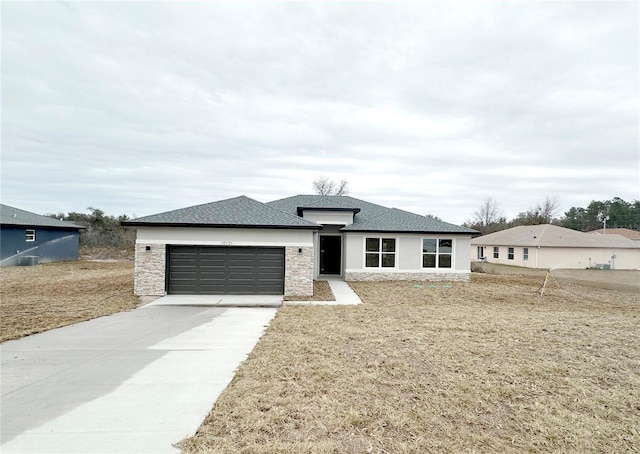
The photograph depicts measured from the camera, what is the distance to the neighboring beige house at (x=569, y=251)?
31.5 meters

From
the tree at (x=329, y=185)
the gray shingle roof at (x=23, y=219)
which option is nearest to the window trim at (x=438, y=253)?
the gray shingle roof at (x=23, y=219)

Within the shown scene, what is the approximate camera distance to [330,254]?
20406mm

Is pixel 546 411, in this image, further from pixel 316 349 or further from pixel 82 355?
pixel 82 355

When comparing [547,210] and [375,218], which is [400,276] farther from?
[547,210]

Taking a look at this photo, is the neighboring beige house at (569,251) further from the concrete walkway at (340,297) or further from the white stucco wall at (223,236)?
the white stucco wall at (223,236)

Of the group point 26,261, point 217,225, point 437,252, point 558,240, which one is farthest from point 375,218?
point 558,240

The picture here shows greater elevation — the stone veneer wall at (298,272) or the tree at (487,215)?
the tree at (487,215)

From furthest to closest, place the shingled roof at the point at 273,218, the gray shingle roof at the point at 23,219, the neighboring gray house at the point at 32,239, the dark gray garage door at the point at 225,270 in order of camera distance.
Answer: the gray shingle roof at the point at 23,219 → the neighboring gray house at the point at 32,239 → the dark gray garage door at the point at 225,270 → the shingled roof at the point at 273,218

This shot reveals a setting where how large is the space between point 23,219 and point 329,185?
3628 cm

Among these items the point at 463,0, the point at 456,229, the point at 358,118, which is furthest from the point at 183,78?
the point at 456,229

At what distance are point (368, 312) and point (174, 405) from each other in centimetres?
692

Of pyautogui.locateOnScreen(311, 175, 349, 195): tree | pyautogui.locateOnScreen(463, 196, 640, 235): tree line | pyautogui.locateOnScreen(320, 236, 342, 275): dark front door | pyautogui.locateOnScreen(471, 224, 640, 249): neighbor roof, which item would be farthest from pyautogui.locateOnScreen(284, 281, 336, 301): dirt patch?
pyautogui.locateOnScreen(463, 196, 640, 235): tree line

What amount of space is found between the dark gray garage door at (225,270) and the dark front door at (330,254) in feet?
23.3

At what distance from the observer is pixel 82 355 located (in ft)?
20.2
